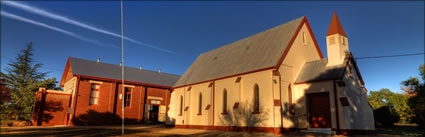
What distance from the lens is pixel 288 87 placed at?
20.3m

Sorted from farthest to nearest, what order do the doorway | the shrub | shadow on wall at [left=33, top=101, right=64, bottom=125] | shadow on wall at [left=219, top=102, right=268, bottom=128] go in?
the doorway → shadow on wall at [left=33, top=101, right=64, bottom=125] → the shrub → shadow on wall at [left=219, top=102, right=268, bottom=128]

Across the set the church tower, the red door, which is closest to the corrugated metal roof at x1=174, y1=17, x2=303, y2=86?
Answer: the church tower

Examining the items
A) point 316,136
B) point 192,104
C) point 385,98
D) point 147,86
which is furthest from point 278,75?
point 385,98

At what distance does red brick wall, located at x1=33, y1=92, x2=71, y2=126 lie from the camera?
28317 mm

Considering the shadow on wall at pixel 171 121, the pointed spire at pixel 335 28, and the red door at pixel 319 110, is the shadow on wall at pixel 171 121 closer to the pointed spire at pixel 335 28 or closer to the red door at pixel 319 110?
the red door at pixel 319 110

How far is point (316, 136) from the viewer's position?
16.2 metres

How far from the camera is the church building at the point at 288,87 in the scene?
59.6ft

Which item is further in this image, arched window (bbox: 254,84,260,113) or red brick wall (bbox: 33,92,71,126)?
red brick wall (bbox: 33,92,71,126)

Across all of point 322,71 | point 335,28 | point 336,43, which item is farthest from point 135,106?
point 335,28

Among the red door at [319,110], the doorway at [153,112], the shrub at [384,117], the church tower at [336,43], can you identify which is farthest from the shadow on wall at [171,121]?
the shrub at [384,117]

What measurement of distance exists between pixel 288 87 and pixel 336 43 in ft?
15.6

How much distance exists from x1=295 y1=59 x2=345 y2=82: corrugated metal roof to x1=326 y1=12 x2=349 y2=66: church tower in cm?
58

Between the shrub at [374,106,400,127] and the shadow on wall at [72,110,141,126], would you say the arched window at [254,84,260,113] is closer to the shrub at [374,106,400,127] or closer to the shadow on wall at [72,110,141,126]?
the shrub at [374,106,400,127]

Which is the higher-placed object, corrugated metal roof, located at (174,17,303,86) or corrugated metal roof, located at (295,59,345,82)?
corrugated metal roof, located at (174,17,303,86)
